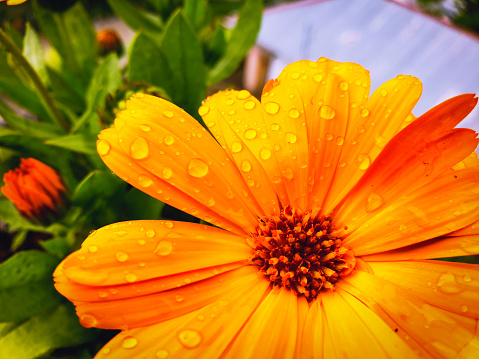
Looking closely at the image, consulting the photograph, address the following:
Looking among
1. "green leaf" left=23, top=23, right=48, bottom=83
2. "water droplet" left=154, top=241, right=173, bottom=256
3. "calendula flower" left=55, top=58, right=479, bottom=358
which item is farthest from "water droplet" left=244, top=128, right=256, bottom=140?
"green leaf" left=23, top=23, right=48, bottom=83

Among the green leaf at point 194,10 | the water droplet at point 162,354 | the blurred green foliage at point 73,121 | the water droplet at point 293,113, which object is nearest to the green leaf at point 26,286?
the blurred green foliage at point 73,121

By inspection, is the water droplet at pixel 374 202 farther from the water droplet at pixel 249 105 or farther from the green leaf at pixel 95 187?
the green leaf at pixel 95 187

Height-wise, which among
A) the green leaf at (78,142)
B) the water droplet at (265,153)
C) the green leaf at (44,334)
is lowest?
the green leaf at (44,334)

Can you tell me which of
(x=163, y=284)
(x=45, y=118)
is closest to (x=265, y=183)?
(x=163, y=284)

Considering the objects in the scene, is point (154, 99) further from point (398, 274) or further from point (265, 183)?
point (398, 274)

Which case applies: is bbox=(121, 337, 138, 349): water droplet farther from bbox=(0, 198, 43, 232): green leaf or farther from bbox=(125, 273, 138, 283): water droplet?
bbox=(0, 198, 43, 232): green leaf

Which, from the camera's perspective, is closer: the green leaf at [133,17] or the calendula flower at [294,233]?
the calendula flower at [294,233]

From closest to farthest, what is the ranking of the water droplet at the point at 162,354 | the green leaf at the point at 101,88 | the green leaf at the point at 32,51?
the water droplet at the point at 162,354 → the green leaf at the point at 101,88 → the green leaf at the point at 32,51
